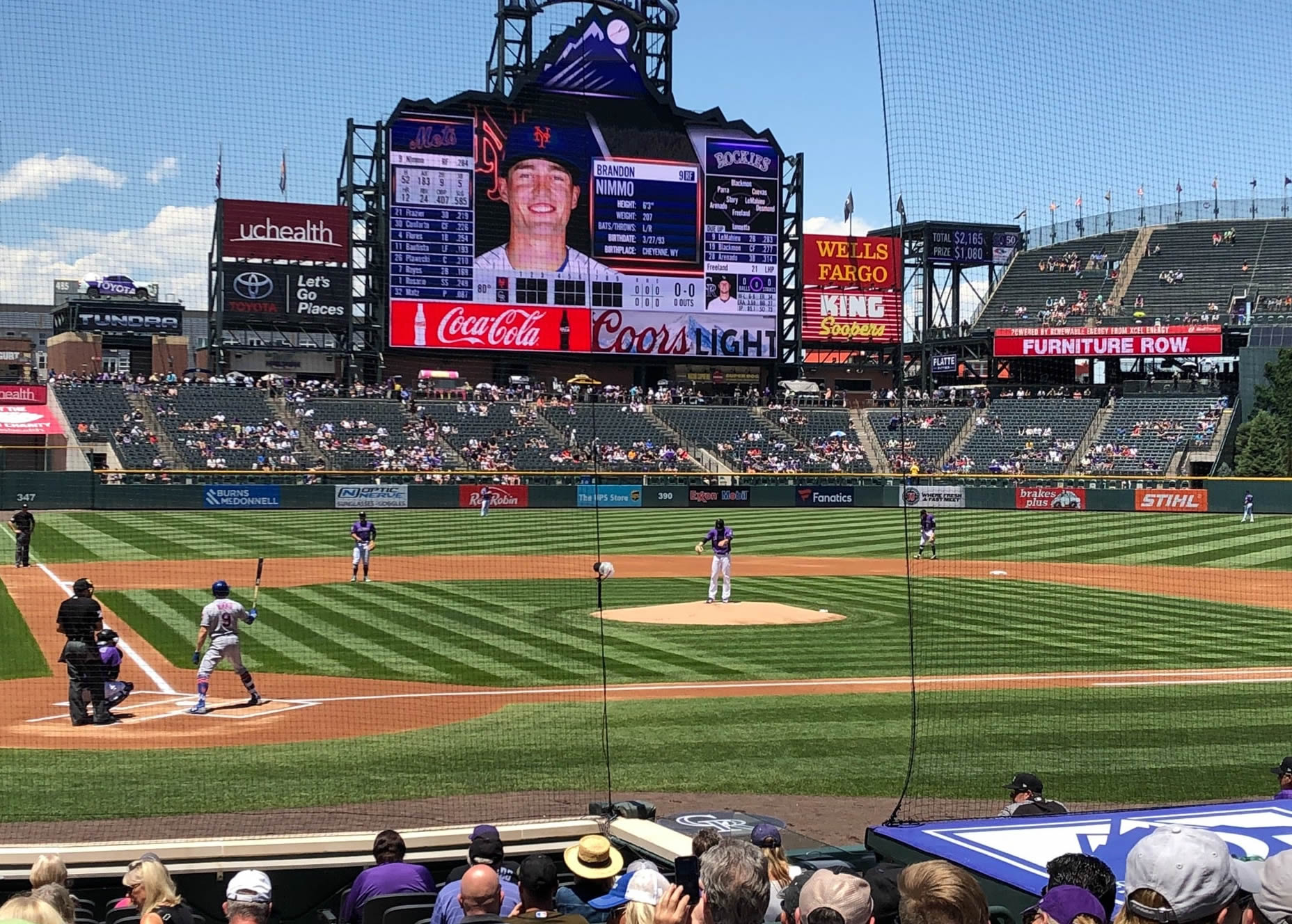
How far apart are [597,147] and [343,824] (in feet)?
170

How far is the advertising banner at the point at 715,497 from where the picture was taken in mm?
55031

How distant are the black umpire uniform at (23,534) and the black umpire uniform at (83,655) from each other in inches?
651

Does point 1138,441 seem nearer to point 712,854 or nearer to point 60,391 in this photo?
point 60,391

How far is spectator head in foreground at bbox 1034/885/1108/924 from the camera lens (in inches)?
171

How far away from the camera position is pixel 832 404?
70.6 meters

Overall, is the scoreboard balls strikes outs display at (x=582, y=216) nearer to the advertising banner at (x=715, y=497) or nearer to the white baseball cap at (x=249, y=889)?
the advertising banner at (x=715, y=497)

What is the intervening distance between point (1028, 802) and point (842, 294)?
6616 centimetres

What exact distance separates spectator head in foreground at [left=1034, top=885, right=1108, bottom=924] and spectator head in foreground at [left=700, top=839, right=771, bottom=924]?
928mm

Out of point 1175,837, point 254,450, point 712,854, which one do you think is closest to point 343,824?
point 712,854

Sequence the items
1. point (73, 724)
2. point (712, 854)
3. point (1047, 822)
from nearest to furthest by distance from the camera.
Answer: point (712, 854) < point (1047, 822) < point (73, 724)

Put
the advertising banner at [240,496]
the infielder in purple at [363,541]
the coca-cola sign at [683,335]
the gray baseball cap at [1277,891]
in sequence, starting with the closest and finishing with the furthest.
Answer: the gray baseball cap at [1277,891] < the infielder in purple at [363,541] < the advertising banner at [240,496] < the coca-cola sign at [683,335]

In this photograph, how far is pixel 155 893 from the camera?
6.16m

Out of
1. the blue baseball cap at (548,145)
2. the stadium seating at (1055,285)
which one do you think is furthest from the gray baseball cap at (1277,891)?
the stadium seating at (1055,285)

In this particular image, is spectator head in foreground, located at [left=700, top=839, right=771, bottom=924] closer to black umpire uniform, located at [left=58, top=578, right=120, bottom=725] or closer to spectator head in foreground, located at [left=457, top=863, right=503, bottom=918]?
spectator head in foreground, located at [left=457, top=863, right=503, bottom=918]
